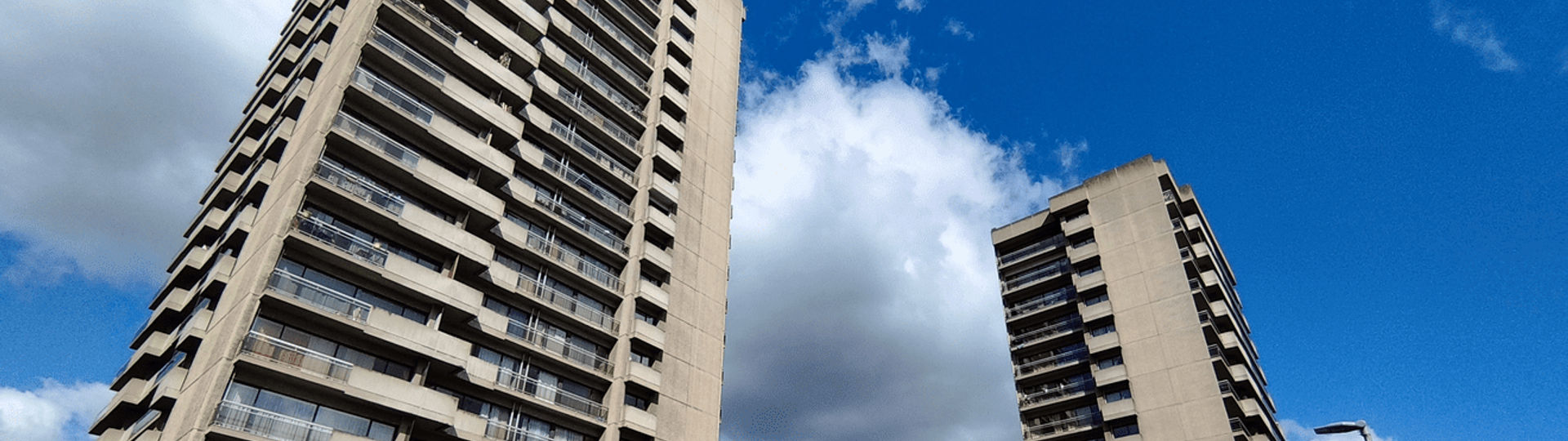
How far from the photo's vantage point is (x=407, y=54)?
36188 millimetres

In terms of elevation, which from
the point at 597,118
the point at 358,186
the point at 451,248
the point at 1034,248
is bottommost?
the point at 451,248

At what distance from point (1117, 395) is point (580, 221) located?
119 feet

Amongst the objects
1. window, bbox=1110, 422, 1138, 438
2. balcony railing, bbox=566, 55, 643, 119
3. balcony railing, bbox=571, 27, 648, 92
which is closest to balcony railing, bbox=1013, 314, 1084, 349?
window, bbox=1110, 422, 1138, 438

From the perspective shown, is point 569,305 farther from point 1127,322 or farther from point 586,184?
point 1127,322

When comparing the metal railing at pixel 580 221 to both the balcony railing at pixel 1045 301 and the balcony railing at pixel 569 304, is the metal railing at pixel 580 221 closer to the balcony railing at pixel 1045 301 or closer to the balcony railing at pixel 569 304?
the balcony railing at pixel 569 304

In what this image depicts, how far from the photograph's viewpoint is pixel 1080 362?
57.2m

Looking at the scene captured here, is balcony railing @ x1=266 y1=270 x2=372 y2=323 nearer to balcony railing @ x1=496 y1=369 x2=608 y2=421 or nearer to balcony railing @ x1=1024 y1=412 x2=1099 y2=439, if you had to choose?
balcony railing @ x1=496 y1=369 x2=608 y2=421

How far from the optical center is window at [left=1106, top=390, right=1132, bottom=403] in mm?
54000

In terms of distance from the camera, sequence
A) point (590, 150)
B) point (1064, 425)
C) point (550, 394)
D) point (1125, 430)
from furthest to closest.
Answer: point (1064, 425) < point (1125, 430) < point (590, 150) < point (550, 394)

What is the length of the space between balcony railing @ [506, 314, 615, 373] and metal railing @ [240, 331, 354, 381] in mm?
7428

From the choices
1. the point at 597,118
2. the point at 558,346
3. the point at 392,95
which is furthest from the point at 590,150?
the point at 558,346

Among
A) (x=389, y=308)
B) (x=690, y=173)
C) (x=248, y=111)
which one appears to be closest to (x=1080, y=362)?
→ (x=690, y=173)

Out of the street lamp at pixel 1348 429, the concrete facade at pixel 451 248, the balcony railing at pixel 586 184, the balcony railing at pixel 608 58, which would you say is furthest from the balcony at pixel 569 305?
the street lamp at pixel 1348 429

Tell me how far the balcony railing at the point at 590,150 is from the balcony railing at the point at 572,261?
5.56 m
